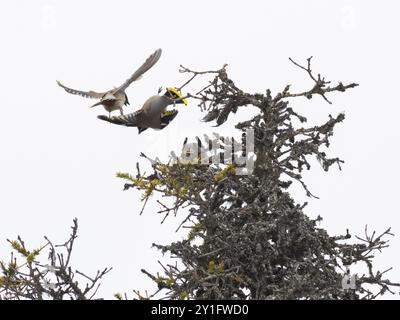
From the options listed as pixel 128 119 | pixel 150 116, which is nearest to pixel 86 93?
pixel 128 119

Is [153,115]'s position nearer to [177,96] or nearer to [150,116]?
[150,116]

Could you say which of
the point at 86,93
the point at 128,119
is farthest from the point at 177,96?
the point at 86,93

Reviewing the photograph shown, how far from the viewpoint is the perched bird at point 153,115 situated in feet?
40.4

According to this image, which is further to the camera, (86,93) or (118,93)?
(86,93)

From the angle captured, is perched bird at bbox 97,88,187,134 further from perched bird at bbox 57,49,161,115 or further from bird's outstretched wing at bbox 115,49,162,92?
bird's outstretched wing at bbox 115,49,162,92

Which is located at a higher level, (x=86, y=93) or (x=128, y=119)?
(x=86, y=93)

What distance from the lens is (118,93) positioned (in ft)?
41.7

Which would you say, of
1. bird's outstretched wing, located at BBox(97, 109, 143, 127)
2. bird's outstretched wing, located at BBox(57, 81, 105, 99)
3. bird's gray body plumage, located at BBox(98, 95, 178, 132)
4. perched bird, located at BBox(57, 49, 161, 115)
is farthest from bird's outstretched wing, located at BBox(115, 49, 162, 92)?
bird's outstretched wing, located at BBox(97, 109, 143, 127)

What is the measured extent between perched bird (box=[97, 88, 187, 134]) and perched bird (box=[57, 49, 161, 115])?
0.32 meters

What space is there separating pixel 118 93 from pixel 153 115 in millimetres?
679

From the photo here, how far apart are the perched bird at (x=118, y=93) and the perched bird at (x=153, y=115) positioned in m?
0.32

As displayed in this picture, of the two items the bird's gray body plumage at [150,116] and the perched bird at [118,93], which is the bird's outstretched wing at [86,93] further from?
the bird's gray body plumage at [150,116]

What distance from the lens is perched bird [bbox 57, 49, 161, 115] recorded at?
41.1 feet
